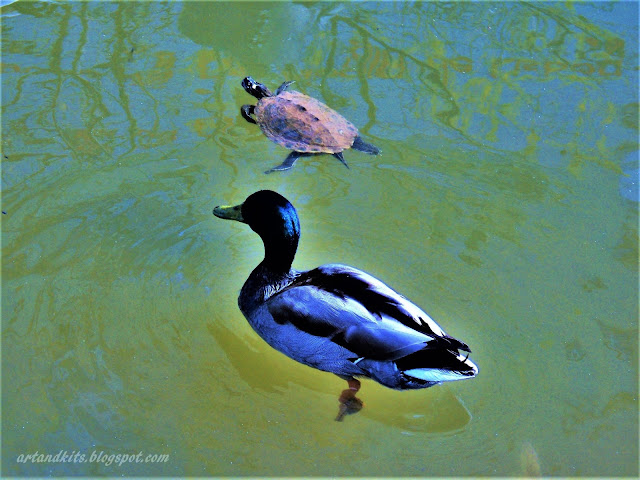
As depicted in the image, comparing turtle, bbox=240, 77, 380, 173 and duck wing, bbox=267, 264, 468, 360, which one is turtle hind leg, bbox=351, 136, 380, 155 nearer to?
turtle, bbox=240, 77, 380, 173

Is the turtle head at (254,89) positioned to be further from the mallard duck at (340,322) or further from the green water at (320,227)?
the mallard duck at (340,322)

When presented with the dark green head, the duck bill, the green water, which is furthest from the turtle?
the dark green head

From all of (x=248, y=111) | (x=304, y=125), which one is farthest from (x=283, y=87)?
(x=304, y=125)

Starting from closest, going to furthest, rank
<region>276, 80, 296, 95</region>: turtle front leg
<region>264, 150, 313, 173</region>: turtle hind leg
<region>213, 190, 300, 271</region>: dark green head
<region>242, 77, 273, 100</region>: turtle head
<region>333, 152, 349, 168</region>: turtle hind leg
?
<region>213, 190, 300, 271</region>: dark green head < <region>264, 150, 313, 173</region>: turtle hind leg < <region>333, 152, 349, 168</region>: turtle hind leg < <region>242, 77, 273, 100</region>: turtle head < <region>276, 80, 296, 95</region>: turtle front leg

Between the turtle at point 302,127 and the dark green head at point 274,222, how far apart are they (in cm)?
105

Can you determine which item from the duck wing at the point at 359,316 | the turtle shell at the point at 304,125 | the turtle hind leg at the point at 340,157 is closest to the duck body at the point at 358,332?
the duck wing at the point at 359,316

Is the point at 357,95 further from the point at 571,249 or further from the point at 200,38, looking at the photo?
the point at 571,249

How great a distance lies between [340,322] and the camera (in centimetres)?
338

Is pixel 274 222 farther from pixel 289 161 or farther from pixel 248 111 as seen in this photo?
pixel 248 111

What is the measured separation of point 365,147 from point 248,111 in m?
0.93

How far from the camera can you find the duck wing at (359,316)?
3268 millimetres

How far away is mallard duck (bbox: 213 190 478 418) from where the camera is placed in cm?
326

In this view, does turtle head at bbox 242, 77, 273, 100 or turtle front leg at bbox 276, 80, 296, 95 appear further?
turtle front leg at bbox 276, 80, 296, 95

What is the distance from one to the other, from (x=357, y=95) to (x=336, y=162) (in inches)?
32.6
